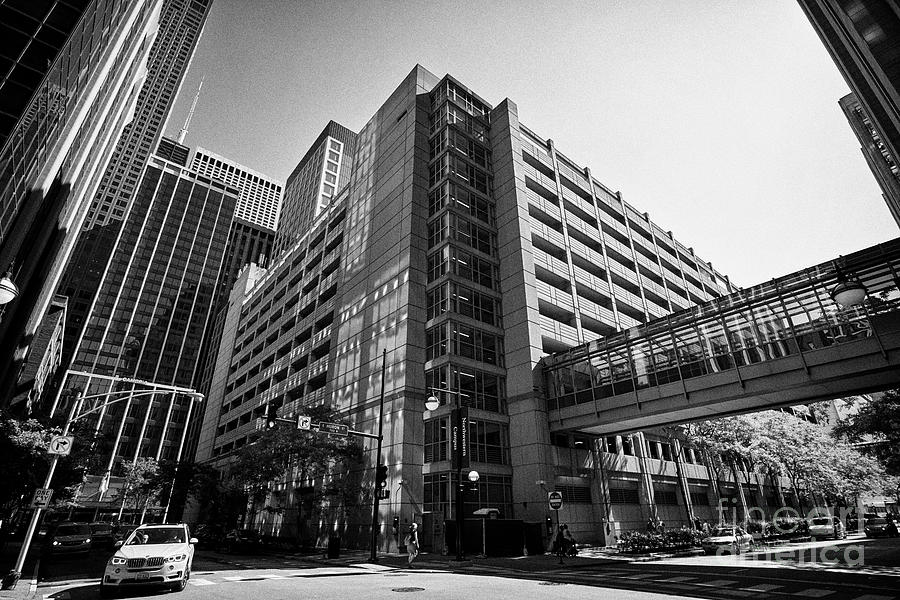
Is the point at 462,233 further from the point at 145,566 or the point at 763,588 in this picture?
the point at 145,566

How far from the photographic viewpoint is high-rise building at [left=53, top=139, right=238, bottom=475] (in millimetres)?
128250

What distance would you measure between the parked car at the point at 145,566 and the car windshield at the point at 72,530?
17.4 meters

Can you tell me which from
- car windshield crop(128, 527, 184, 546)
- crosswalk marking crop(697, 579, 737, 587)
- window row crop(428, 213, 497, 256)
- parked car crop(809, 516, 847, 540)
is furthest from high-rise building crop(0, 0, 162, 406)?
parked car crop(809, 516, 847, 540)

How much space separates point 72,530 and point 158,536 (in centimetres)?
1779

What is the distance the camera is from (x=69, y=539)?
977 inches

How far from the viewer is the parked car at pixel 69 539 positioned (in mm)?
24080

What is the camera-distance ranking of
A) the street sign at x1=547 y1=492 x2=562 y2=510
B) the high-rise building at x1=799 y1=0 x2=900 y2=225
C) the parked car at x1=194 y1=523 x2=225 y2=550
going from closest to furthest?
the high-rise building at x1=799 y1=0 x2=900 y2=225, the street sign at x1=547 y1=492 x2=562 y2=510, the parked car at x1=194 y1=523 x2=225 y2=550

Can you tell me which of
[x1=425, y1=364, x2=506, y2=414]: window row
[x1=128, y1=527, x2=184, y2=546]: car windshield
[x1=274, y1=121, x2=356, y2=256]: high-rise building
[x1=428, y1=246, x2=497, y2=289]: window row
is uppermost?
[x1=274, y1=121, x2=356, y2=256]: high-rise building

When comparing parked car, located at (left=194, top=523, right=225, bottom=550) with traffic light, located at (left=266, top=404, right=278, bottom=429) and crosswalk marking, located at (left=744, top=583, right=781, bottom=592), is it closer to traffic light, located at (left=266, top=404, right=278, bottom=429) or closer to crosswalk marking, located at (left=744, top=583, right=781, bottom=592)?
traffic light, located at (left=266, top=404, right=278, bottom=429)

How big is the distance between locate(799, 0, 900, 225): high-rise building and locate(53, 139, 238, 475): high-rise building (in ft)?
459

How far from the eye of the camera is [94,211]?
157 m

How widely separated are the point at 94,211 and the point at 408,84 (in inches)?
6275

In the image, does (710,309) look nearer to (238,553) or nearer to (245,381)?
(238,553)

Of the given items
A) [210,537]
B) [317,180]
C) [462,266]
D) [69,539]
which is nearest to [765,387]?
[462,266]
